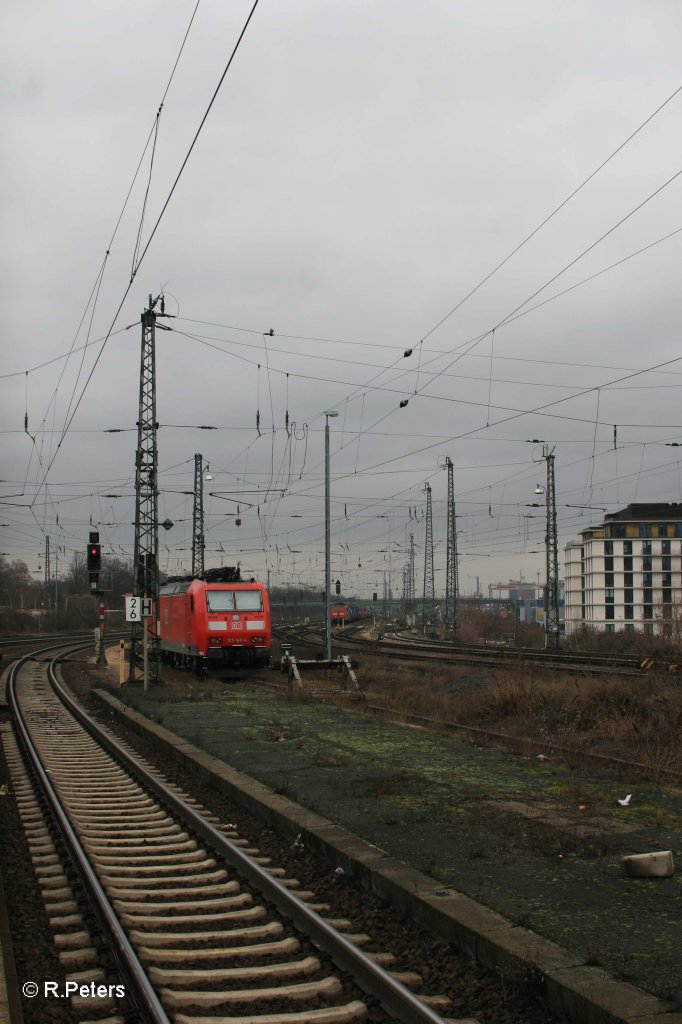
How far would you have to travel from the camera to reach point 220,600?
1122 inches

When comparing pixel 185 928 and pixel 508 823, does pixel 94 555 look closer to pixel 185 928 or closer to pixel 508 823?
pixel 508 823

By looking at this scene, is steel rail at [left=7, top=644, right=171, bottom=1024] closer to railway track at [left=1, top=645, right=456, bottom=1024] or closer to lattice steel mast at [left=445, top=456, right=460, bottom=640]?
railway track at [left=1, top=645, right=456, bottom=1024]

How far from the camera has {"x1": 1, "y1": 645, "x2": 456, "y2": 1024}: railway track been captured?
4773 millimetres

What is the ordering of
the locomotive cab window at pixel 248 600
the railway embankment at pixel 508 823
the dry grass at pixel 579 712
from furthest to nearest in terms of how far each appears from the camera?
the locomotive cab window at pixel 248 600 < the dry grass at pixel 579 712 < the railway embankment at pixel 508 823

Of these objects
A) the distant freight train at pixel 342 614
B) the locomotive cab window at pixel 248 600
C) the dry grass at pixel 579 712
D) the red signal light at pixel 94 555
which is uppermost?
the red signal light at pixel 94 555

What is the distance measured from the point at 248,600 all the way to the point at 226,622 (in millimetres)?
1081

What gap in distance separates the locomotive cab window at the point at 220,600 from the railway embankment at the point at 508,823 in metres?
13.5

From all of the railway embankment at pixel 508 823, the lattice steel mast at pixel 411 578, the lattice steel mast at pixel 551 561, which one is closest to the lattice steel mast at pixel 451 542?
the lattice steel mast at pixel 551 561

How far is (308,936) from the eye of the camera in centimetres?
580

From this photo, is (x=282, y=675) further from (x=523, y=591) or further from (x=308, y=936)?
(x=523, y=591)

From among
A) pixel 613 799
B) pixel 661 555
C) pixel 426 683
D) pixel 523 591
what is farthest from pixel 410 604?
pixel 523 591

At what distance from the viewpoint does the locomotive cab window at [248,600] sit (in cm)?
2864

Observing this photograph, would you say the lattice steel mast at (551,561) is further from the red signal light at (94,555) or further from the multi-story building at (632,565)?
the multi-story building at (632,565)

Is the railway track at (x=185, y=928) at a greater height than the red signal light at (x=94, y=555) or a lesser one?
lesser
